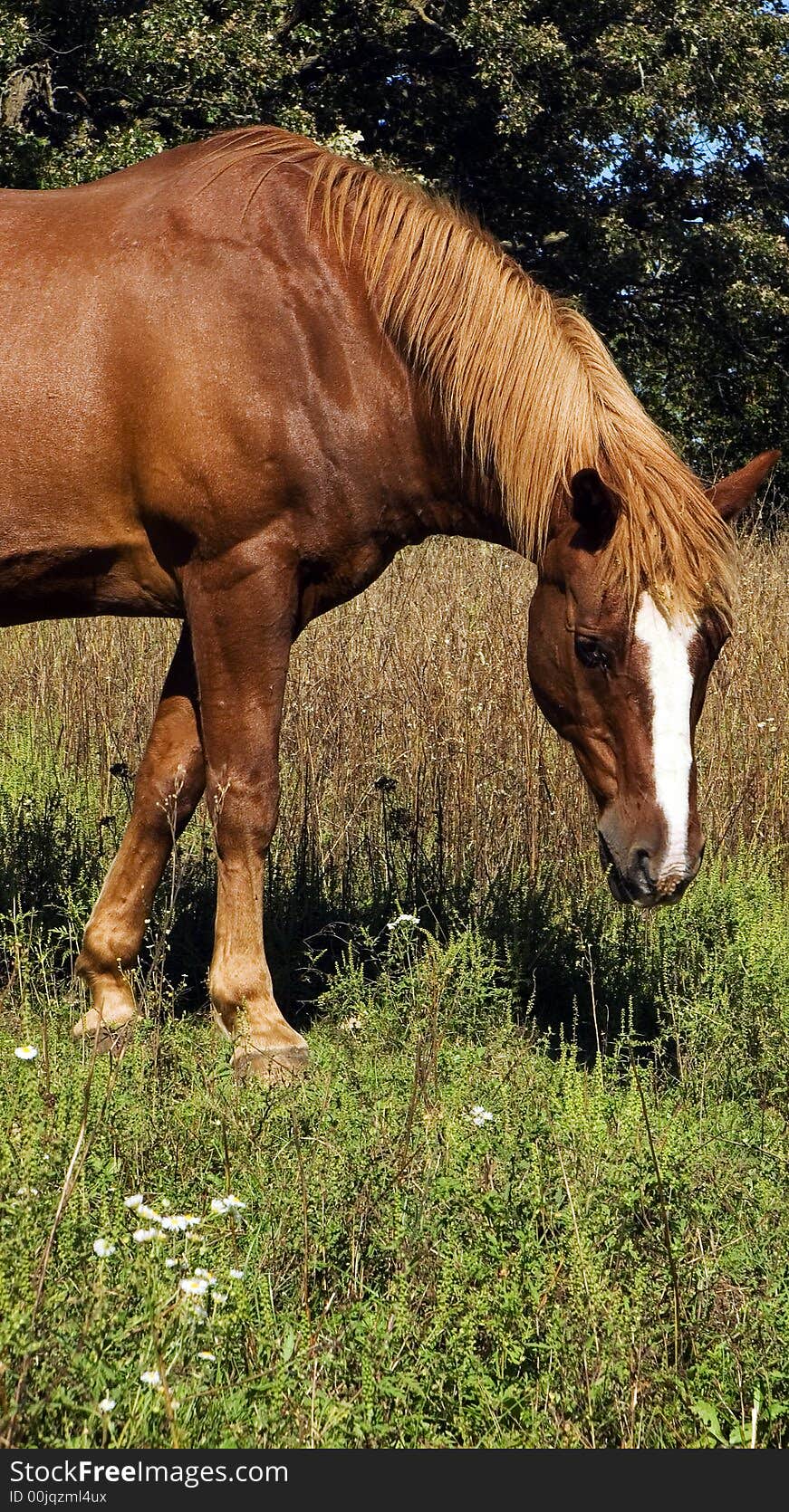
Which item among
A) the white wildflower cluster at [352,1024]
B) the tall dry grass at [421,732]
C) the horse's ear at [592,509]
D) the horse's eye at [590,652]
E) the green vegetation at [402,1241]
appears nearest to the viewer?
the green vegetation at [402,1241]

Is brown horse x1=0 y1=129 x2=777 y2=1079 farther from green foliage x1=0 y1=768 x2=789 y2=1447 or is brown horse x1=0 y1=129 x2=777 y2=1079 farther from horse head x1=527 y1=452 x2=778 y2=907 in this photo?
green foliage x1=0 y1=768 x2=789 y2=1447

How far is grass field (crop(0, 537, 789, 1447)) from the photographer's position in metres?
2.25

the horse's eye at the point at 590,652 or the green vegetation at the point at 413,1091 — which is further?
the horse's eye at the point at 590,652

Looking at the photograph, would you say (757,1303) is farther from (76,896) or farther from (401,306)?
(76,896)

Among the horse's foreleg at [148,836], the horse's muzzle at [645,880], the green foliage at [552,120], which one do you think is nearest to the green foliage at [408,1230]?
the horse's foreleg at [148,836]

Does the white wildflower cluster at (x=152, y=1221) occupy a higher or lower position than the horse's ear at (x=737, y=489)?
lower

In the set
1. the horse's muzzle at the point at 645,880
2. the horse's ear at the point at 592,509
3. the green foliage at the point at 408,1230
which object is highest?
the horse's ear at the point at 592,509

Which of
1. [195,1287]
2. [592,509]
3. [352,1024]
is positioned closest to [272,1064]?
[352,1024]

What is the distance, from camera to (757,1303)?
257 cm

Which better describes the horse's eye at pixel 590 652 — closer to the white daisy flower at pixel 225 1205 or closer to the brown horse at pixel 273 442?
the brown horse at pixel 273 442

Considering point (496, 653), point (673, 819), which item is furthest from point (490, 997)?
point (496, 653)

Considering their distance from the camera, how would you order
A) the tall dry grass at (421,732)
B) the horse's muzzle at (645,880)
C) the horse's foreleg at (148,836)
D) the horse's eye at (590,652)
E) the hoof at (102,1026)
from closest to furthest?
1. the horse's muzzle at (645,880)
2. the horse's eye at (590,652)
3. the hoof at (102,1026)
4. the horse's foreleg at (148,836)
5. the tall dry grass at (421,732)

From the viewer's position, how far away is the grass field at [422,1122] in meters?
2.25

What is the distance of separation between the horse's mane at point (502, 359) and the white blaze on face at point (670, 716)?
0.19 metres
